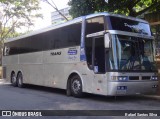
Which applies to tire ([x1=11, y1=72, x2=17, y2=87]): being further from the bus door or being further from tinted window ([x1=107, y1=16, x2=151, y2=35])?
tinted window ([x1=107, y1=16, x2=151, y2=35])

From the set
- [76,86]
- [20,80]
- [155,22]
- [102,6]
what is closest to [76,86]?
[76,86]

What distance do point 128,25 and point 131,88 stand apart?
2.52 metres

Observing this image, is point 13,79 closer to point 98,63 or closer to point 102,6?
point 102,6

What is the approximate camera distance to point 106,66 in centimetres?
1270

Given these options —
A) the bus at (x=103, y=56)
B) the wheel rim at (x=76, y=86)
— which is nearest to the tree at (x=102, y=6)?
the bus at (x=103, y=56)

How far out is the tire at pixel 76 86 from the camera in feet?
47.2

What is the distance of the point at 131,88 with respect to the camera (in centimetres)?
1284

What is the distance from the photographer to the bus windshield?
41.4 feet

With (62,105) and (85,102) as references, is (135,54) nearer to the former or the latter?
(85,102)

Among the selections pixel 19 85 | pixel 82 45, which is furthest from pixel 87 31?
pixel 19 85

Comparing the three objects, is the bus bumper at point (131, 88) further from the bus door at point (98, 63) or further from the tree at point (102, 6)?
the tree at point (102, 6)

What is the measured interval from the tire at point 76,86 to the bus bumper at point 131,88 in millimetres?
2116

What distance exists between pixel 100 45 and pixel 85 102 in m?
2.26

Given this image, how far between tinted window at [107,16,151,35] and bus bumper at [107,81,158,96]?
2.07 meters
